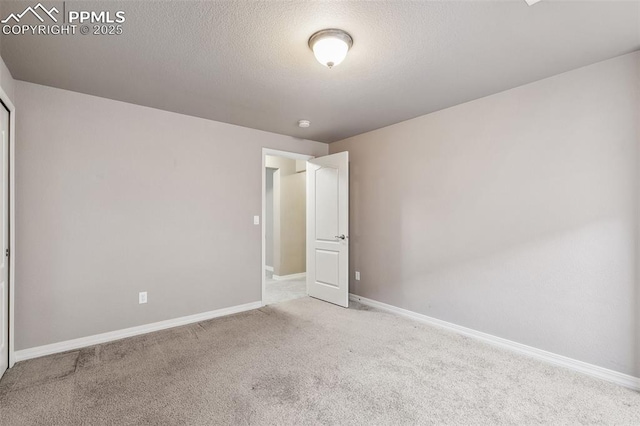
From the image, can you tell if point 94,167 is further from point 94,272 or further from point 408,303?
point 408,303

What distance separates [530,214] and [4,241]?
169 inches

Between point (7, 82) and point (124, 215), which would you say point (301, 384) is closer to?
point (124, 215)

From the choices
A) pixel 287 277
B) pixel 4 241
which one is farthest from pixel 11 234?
pixel 287 277

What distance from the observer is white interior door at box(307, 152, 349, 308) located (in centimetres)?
408

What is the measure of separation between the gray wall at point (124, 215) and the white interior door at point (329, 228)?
0.87 meters

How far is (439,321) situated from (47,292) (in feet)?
12.5

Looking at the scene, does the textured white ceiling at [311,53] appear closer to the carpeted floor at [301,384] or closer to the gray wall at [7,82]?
the gray wall at [7,82]

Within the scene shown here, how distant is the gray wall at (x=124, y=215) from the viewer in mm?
2668

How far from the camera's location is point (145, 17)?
180 cm

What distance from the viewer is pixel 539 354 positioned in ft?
8.63

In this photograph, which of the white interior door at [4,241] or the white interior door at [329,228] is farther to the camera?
the white interior door at [329,228]

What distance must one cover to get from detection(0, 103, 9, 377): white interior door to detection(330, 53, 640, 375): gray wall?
3.64 meters

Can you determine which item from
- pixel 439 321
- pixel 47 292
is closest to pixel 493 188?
pixel 439 321

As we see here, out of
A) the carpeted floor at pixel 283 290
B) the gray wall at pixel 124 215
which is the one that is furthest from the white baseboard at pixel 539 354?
the gray wall at pixel 124 215
